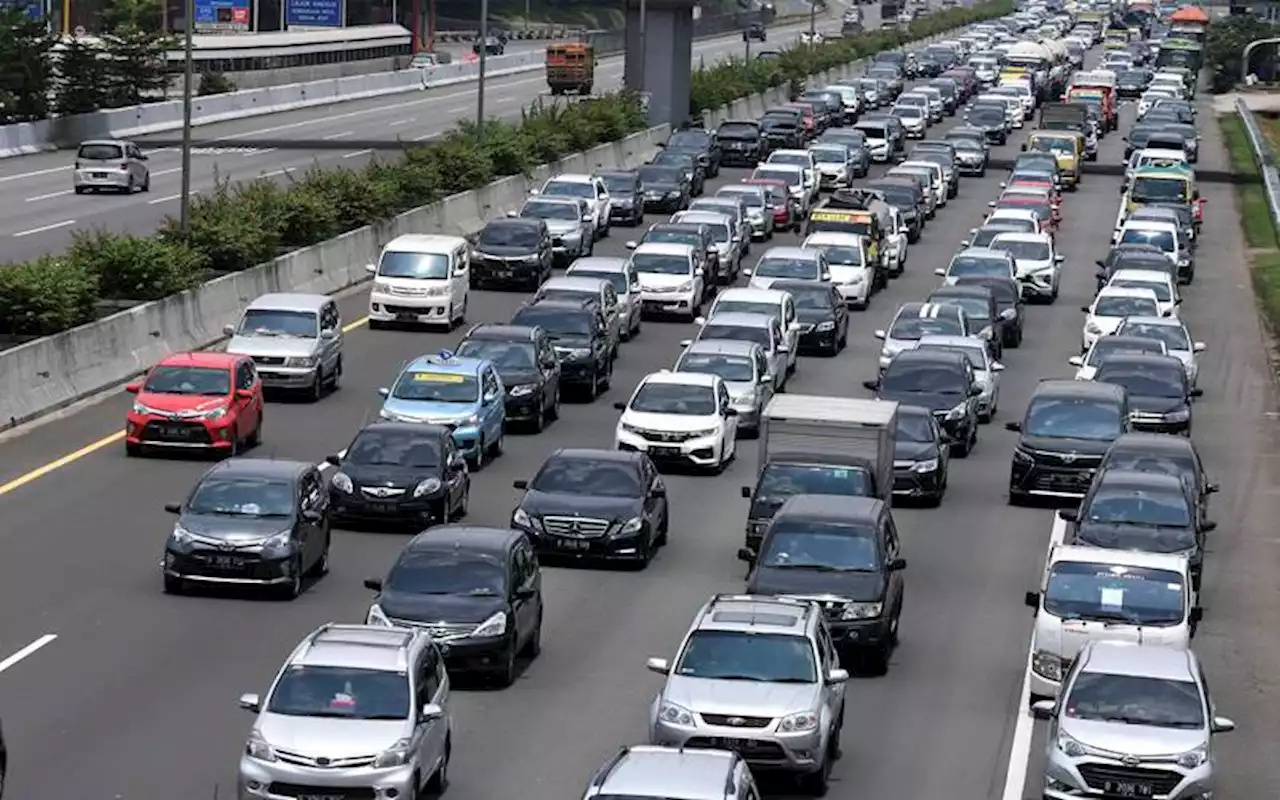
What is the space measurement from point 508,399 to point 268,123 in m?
60.8

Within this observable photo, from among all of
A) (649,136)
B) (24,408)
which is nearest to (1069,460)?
(24,408)

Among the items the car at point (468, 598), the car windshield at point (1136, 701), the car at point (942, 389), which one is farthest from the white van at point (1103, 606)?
the car at point (942, 389)

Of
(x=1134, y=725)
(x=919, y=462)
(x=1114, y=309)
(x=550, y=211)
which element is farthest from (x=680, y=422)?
(x=550, y=211)

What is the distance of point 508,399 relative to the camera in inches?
1700

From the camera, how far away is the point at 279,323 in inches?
1795

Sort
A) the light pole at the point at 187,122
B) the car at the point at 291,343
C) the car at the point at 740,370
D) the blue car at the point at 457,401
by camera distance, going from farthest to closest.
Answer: the light pole at the point at 187,122, the car at the point at 291,343, the car at the point at 740,370, the blue car at the point at 457,401

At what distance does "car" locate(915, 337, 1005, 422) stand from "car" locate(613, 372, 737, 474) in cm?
500

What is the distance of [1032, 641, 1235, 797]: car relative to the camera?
22703mm

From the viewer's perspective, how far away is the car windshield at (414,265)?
53.9 m

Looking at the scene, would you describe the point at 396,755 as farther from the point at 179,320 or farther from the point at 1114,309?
the point at 1114,309

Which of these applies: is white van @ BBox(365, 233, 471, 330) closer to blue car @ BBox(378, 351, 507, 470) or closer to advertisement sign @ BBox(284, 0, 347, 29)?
blue car @ BBox(378, 351, 507, 470)

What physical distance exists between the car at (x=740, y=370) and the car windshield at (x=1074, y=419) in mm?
5130

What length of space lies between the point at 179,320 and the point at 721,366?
998 centimetres

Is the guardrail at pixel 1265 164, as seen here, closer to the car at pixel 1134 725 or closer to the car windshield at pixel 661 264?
the car windshield at pixel 661 264
